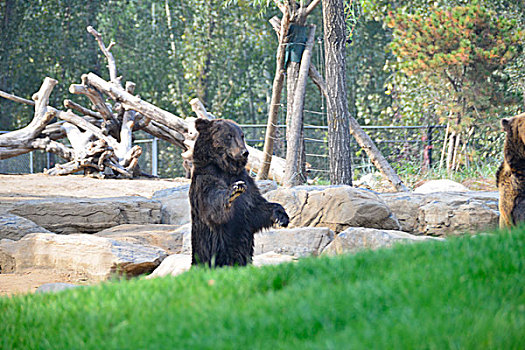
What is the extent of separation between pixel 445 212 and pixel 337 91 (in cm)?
288

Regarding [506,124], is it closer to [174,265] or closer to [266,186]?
[174,265]

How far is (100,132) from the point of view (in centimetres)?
1681

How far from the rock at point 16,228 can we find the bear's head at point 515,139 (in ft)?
23.6

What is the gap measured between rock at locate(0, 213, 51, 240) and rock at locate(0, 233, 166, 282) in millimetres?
671

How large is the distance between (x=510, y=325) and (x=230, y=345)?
1375 millimetres

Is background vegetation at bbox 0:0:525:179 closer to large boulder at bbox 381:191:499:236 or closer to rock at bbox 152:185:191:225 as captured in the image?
rock at bbox 152:185:191:225

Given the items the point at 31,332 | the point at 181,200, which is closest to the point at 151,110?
the point at 181,200

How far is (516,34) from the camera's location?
16.0 meters

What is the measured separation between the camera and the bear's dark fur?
5.76 metres

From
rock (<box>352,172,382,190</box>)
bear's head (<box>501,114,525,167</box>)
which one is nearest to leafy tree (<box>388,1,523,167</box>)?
rock (<box>352,172,382,190</box>)

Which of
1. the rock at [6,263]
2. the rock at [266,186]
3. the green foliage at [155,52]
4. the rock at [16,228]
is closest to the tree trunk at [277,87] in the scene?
the rock at [266,186]

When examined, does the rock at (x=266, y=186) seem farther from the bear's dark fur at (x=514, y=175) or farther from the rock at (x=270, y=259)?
the bear's dark fur at (x=514, y=175)

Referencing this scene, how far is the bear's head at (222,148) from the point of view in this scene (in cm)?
528

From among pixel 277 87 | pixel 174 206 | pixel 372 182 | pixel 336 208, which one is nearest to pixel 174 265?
pixel 336 208
